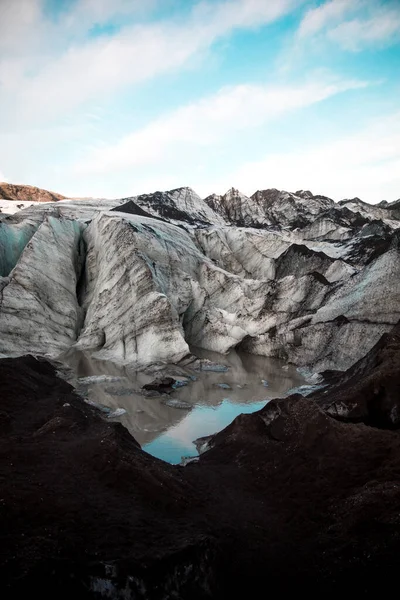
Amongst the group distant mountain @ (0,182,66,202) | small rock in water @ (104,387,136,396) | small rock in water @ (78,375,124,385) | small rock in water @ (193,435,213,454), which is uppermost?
distant mountain @ (0,182,66,202)

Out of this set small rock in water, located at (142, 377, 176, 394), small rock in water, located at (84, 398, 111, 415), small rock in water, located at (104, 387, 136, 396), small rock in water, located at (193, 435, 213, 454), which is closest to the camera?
small rock in water, located at (193, 435, 213, 454)

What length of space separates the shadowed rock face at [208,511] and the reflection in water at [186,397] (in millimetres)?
2294

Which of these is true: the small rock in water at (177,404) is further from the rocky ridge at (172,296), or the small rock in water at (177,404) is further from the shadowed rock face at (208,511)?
the rocky ridge at (172,296)

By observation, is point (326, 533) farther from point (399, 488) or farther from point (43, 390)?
point (43, 390)

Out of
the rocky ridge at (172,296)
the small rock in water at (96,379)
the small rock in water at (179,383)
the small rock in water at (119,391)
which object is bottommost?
the small rock in water at (179,383)

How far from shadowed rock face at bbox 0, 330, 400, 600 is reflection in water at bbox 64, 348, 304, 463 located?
2.29m

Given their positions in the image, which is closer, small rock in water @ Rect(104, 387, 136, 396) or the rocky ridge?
small rock in water @ Rect(104, 387, 136, 396)

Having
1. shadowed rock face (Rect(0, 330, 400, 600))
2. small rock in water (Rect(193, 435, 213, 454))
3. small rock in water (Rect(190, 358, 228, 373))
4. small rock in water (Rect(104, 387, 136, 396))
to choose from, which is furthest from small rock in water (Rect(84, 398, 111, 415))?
small rock in water (Rect(190, 358, 228, 373))

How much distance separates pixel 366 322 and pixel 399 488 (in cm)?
1442

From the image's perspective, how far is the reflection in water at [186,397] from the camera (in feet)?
41.4

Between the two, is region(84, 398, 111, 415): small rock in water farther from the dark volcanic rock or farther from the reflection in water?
the dark volcanic rock

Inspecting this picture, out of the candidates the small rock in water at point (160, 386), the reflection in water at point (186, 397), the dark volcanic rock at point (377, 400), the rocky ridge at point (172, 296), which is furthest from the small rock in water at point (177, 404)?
the dark volcanic rock at point (377, 400)

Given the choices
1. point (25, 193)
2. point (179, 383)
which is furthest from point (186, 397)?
point (25, 193)

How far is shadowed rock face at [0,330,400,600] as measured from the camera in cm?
468
